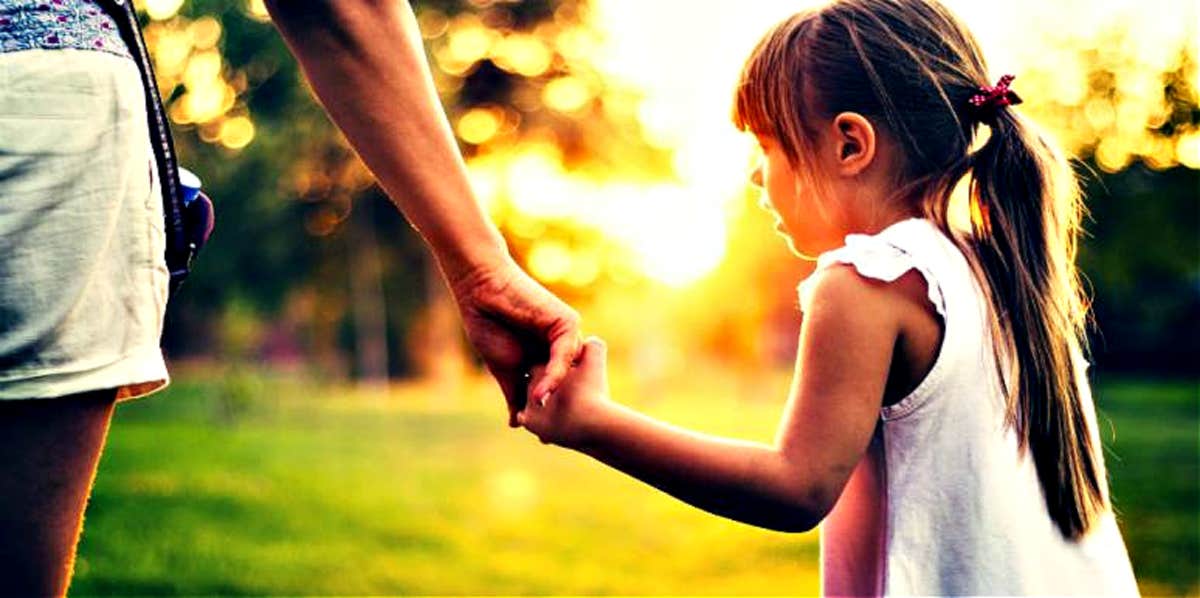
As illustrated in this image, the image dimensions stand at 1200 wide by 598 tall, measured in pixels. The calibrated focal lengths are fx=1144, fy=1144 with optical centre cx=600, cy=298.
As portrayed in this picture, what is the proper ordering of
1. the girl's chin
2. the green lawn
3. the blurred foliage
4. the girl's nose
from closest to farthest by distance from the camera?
1. the girl's chin
2. the girl's nose
3. the green lawn
4. the blurred foliage

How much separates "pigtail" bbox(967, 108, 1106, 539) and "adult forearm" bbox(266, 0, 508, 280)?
83 cm

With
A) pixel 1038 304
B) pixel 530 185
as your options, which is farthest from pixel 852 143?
pixel 530 185

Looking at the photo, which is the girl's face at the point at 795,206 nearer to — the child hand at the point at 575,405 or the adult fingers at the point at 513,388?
the child hand at the point at 575,405

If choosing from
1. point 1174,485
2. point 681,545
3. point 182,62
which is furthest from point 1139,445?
point 182,62

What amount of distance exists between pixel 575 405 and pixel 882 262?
53 centimetres

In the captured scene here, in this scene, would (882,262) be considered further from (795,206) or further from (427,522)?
(427,522)

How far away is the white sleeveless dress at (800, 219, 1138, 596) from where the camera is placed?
1731mm

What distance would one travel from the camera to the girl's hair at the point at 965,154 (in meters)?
1.83

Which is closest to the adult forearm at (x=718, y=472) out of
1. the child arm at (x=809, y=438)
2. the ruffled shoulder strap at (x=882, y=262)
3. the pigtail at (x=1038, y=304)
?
the child arm at (x=809, y=438)

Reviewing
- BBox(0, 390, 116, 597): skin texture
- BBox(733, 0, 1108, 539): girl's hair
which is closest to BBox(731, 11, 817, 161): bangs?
BBox(733, 0, 1108, 539): girl's hair

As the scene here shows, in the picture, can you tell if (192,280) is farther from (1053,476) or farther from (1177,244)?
(1053,476)

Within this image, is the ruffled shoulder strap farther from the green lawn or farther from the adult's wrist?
Answer: the green lawn

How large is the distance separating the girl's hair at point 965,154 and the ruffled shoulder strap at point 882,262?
0.15 m

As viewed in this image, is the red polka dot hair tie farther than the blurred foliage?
No
